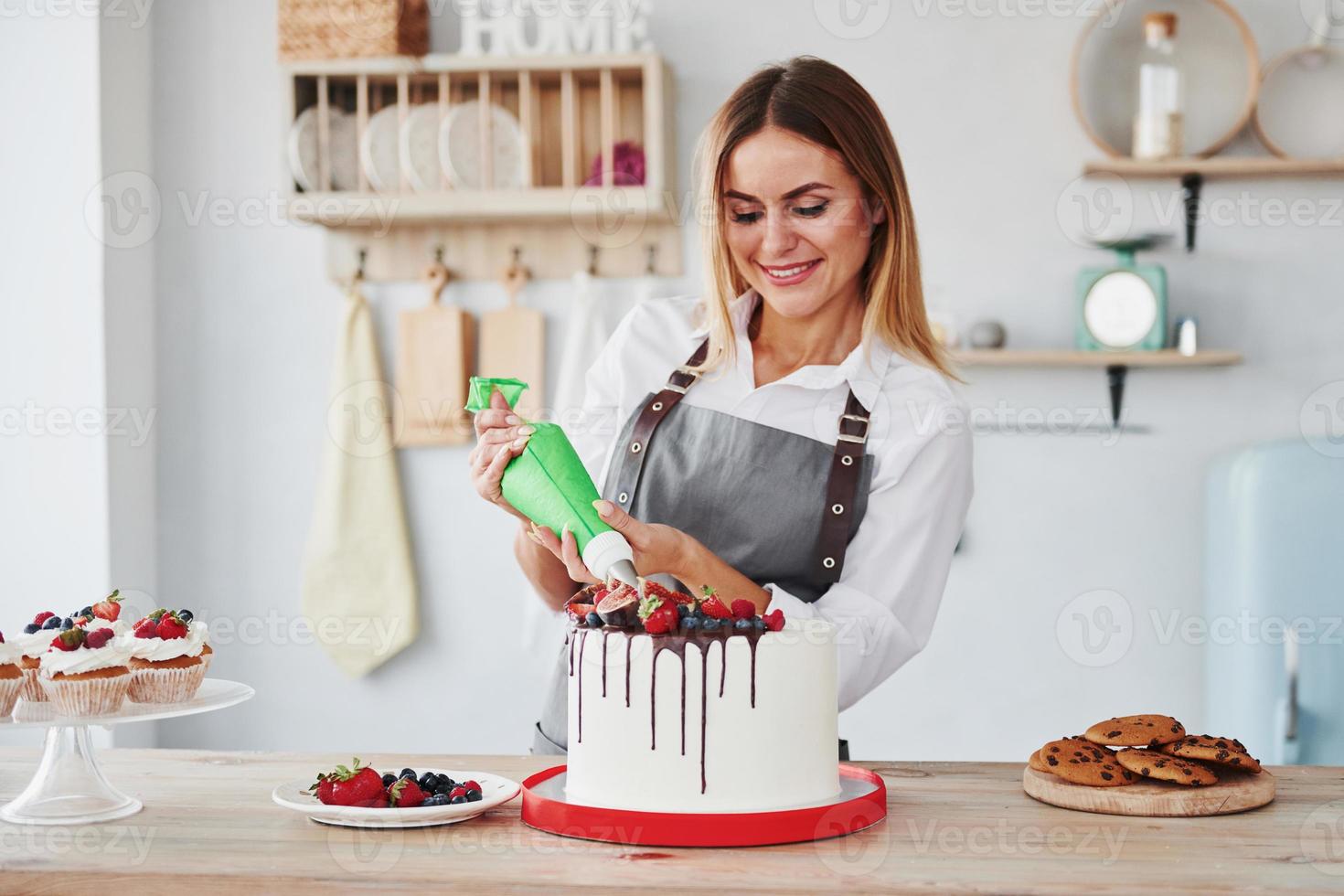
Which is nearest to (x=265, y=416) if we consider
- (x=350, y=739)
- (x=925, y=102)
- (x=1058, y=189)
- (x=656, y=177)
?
(x=350, y=739)

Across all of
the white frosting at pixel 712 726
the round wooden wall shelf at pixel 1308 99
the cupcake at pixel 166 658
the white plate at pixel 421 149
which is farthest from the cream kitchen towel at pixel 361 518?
the round wooden wall shelf at pixel 1308 99

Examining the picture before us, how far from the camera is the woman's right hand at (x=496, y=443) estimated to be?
4.69ft

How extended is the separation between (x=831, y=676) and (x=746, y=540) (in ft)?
1.60

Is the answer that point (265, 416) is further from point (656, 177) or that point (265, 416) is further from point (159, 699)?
point (159, 699)

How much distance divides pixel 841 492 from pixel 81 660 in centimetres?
88

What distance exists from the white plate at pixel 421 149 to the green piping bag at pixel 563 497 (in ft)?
4.93

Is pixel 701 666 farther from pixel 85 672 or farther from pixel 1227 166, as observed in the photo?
pixel 1227 166

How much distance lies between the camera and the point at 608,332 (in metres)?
2.89

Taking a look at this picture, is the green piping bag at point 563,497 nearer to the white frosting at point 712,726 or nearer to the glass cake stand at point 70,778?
the white frosting at point 712,726

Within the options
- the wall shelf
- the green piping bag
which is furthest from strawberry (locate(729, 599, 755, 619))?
the wall shelf

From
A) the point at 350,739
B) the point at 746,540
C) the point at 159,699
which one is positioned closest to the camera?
the point at 159,699

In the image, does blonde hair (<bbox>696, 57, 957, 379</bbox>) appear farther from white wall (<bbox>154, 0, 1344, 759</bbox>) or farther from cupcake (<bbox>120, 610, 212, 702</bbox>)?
white wall (<bbox>154, 0, 1344, 759</bbox>)

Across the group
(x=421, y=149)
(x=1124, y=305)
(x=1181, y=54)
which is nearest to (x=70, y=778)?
(x=421, y=149)

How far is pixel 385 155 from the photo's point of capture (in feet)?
9.27
